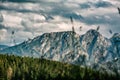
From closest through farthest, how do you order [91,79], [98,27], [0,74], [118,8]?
[118,8], [98,27], [0,74], [91,79]

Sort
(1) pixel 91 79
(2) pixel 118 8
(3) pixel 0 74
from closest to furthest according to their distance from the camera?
(2) pixel 118 8 → (3) pixel 0 74 → (1) pixel 91 79

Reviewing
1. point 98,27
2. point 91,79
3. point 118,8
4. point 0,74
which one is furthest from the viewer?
point 91,79

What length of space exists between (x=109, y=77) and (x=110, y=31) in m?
123

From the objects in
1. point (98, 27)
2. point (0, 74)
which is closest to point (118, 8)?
point (98, 27)

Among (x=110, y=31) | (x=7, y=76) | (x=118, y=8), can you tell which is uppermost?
(x=118, y=8)

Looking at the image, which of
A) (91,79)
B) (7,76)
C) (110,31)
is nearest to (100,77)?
(91,79)

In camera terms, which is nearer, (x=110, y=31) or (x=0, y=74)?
(x=110, y=31)

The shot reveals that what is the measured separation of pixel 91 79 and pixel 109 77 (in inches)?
436

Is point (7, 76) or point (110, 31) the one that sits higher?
point (110, 31)

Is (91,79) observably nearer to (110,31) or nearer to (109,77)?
(109,77)

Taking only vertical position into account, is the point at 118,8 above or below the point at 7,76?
above

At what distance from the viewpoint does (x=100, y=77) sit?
198 m

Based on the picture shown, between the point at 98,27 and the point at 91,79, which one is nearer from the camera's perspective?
the point at 98,27

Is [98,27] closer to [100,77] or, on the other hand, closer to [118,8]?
[118,8]
